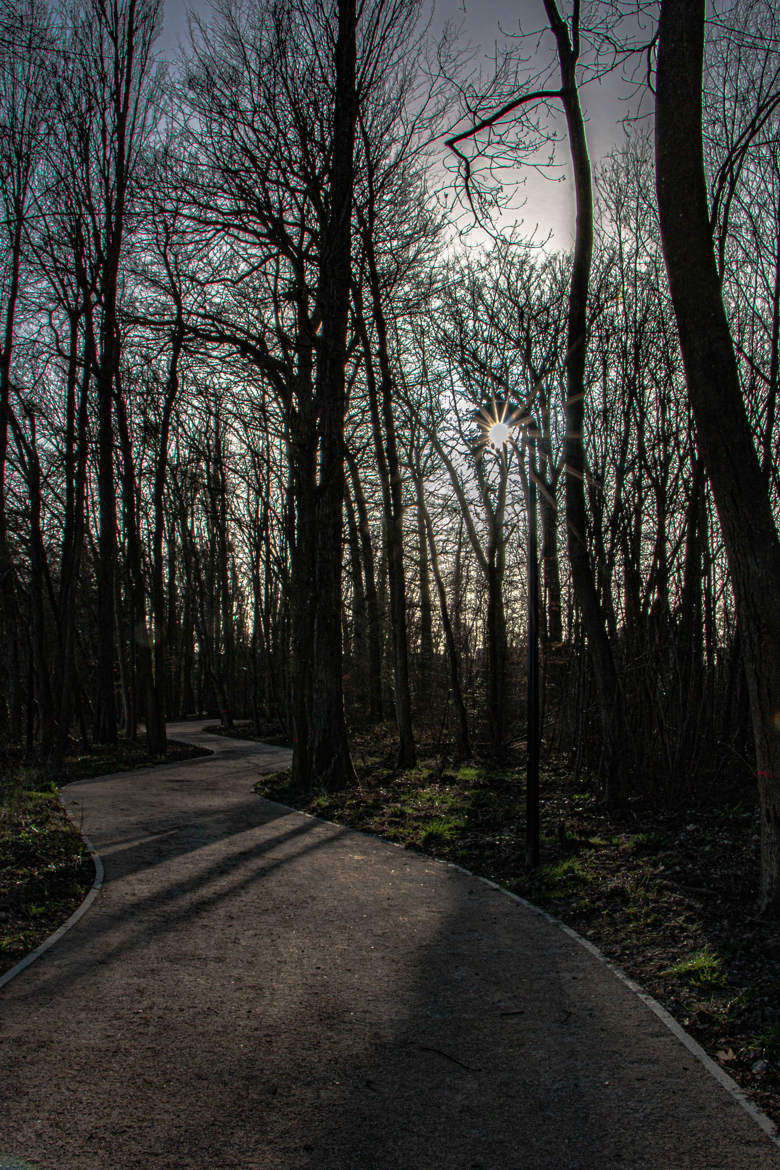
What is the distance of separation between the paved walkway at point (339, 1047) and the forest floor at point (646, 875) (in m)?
0.31

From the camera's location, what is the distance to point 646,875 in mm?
7062

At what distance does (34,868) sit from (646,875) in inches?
226

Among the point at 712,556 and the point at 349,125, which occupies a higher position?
the point at 349,125

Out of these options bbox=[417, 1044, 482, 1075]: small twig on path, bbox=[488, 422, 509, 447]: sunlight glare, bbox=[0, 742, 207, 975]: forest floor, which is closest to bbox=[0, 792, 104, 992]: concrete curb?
bbox=[0, 742, 207, 975]: forest floor

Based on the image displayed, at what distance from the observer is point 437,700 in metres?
22.2

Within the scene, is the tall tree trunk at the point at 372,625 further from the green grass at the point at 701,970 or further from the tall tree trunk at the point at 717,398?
the green grass at the point at 701,970

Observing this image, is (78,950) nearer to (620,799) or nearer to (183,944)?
(183,944)

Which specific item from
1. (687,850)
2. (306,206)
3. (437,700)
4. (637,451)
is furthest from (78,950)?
(437,700)

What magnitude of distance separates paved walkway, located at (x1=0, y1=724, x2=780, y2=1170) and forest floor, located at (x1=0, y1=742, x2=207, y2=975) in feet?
1.07

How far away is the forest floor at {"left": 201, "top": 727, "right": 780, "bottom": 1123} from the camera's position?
4.43 metres

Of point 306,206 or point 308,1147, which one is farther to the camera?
point 306,206

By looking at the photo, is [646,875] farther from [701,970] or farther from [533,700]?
[701,970]

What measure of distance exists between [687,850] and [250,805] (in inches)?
257

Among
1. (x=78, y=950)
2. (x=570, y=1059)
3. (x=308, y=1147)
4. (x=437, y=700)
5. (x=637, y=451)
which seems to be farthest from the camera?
(x=437, y=700)
